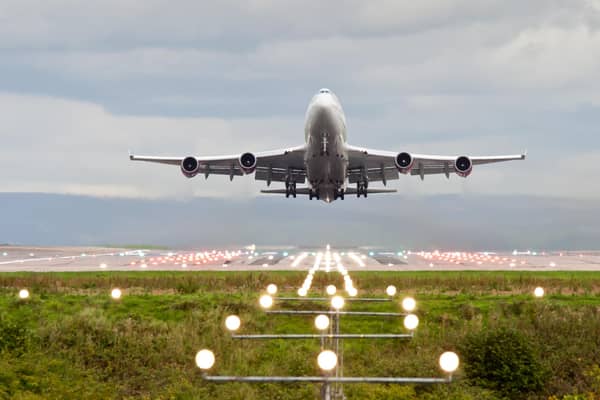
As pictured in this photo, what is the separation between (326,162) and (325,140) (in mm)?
2960

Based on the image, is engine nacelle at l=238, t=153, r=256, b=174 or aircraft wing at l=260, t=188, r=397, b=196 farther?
aircraft wing at l=260, t=188, r=397, b=196

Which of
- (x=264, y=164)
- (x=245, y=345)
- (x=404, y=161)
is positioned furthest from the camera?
(x=264, y=164)

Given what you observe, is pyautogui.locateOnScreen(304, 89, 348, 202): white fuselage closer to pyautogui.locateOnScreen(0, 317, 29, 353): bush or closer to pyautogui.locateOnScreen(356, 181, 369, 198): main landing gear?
pyautogui.locateOnScreen(356, 181, 369, 198): main landing gear

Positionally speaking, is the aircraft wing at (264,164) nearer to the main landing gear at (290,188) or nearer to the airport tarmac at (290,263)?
the main landing gear at (290,188)

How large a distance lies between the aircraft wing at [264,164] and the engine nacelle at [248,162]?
243mm

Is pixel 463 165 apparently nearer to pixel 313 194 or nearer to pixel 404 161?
pixel 404 161

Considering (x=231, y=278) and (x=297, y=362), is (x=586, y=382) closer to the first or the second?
(x=297, y=362)

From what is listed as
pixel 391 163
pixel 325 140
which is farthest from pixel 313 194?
pixel 325 140

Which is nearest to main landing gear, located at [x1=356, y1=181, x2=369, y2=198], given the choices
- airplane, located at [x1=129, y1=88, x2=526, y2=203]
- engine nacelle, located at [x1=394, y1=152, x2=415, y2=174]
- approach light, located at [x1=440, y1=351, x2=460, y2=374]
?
airplane, located at [x1=129, y1=88, x2=526, y2=203]

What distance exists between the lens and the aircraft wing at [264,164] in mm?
43094

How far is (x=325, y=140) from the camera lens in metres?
36.0

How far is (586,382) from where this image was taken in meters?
18.6

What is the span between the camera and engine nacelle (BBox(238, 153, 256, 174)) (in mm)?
40094

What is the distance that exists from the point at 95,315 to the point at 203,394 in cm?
848
